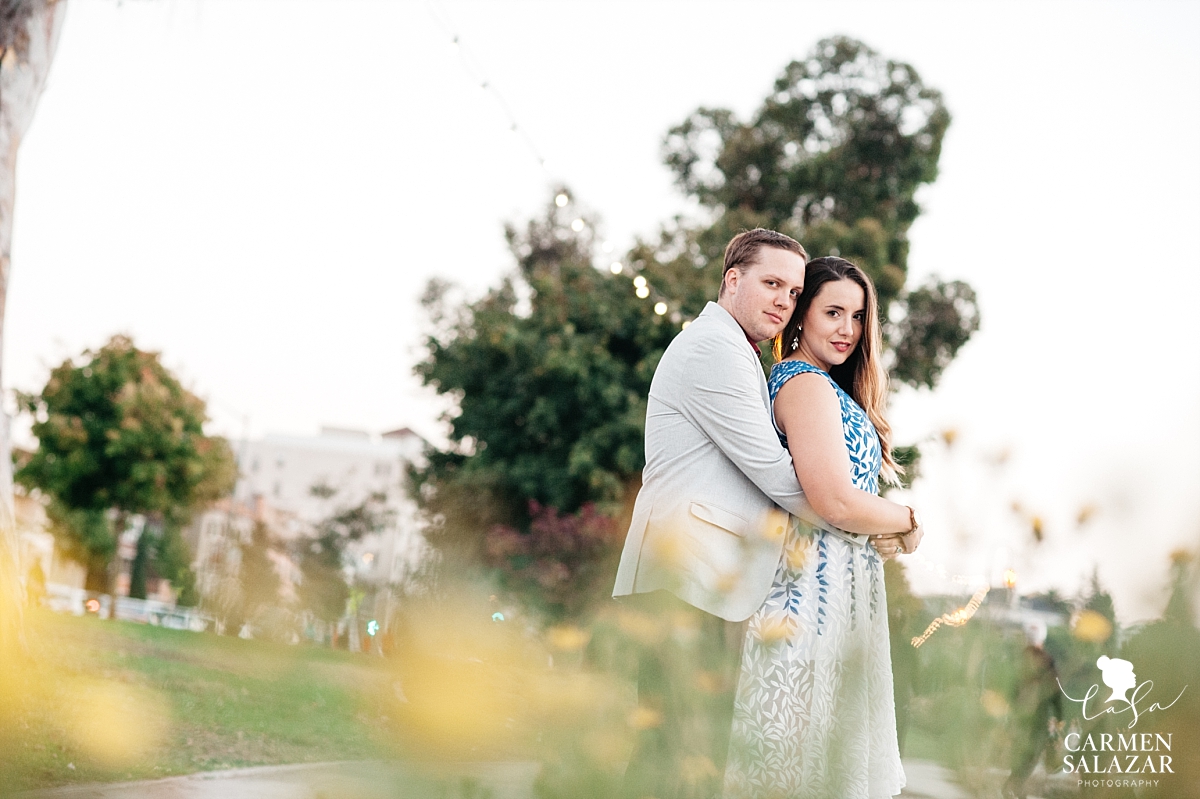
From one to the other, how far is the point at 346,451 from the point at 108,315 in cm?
4717

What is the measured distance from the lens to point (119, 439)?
2577cm

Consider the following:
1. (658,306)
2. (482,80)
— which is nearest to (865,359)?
(482,80)

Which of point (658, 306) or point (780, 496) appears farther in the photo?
point (658, 306)

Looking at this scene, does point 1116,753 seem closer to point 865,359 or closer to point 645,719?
point 645,719

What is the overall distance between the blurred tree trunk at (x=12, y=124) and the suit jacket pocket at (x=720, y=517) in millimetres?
5289

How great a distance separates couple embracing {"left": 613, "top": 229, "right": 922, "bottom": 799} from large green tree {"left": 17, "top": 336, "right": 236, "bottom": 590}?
26.3 metres

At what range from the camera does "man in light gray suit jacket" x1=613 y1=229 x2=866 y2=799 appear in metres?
1.12

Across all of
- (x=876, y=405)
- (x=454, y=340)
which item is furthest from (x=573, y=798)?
(x=454, y=340)

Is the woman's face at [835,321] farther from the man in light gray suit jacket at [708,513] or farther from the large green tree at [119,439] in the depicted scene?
the large green tree at [119,439]

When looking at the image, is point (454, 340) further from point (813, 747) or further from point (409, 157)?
point (813, 747)

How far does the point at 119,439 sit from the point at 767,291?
86.9ft

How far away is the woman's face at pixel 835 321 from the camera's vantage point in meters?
2.24

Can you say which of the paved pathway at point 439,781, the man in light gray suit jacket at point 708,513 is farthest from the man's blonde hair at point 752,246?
the paved pathway at point 439,781

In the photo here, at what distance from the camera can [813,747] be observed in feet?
4.72
